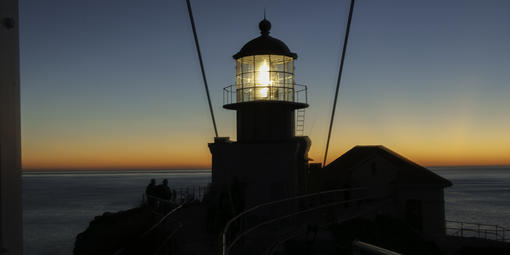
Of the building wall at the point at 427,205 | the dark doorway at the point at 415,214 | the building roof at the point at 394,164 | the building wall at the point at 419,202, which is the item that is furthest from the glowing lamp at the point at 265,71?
the dark doorway at the point at 415,214

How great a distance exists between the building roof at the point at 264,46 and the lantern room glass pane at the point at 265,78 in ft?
0.76

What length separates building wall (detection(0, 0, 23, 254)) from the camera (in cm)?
141

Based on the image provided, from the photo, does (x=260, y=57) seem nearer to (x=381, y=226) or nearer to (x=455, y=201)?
(x=381, y=226)

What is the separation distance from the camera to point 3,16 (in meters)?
1.44

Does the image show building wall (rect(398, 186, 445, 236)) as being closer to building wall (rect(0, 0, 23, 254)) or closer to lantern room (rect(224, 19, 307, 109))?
lantern room (rect(224, 19, 307, 109))

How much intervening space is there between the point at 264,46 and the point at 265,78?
132 cm

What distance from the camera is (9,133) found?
1.42 meters

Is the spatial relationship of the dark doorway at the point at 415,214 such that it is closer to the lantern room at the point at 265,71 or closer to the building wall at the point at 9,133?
the lantern room at the point at 265,71

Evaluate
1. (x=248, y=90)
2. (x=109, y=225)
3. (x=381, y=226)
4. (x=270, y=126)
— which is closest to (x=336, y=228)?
(x=381, y=226)

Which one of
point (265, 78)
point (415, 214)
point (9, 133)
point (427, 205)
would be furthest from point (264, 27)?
point (9, 133)

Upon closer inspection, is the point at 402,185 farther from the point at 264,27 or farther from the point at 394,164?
the point at 264,27

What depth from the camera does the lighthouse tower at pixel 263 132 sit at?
617 inches

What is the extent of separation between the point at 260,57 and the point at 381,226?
846 cm

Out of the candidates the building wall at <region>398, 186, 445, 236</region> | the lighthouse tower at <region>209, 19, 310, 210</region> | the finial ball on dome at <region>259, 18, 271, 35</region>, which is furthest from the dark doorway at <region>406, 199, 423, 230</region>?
the finial ball on dome at <region>259, 18, 271, 35</region>
